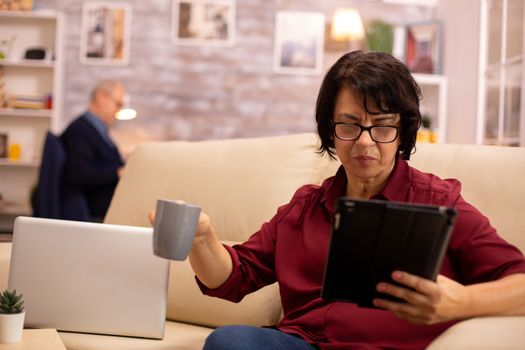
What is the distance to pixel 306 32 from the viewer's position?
6414mm

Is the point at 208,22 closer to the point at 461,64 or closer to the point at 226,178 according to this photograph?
the point at 461,64

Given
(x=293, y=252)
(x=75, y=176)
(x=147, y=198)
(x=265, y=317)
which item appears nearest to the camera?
(x=293, y=252)

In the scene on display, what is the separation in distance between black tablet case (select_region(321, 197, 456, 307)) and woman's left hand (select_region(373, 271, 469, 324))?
1 cm

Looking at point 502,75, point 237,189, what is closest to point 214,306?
point 237,189

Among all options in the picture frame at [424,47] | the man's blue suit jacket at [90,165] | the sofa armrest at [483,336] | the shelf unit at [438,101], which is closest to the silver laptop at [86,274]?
the sofa armrest at [483,336]

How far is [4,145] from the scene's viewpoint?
243 inches

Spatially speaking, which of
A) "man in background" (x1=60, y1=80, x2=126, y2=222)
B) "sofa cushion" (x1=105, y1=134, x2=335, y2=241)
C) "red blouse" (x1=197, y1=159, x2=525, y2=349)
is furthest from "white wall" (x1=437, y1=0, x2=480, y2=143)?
"red blouse" (x1=197, y1=159, x2=525, y2=349)

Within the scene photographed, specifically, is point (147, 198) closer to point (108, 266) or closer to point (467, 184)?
point (108, 266)

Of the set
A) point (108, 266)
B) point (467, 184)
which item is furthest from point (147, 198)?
point (467, 184)

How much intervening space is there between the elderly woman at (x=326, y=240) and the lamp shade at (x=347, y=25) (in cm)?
442

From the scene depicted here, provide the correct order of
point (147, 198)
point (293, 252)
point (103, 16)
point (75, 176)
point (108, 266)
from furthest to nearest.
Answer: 1. point (103, 16)
2. point (75, 176)
3. point (147, 198)
4. point (108, 266)
5. point (293, 252)

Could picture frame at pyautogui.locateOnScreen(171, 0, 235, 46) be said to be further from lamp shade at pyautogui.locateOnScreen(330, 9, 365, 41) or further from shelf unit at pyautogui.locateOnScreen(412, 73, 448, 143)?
shelf unit at pyautogui.locateOnScreen(412, 73, 448, 143)

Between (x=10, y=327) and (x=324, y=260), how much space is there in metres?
0.68

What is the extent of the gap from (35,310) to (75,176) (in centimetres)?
293
